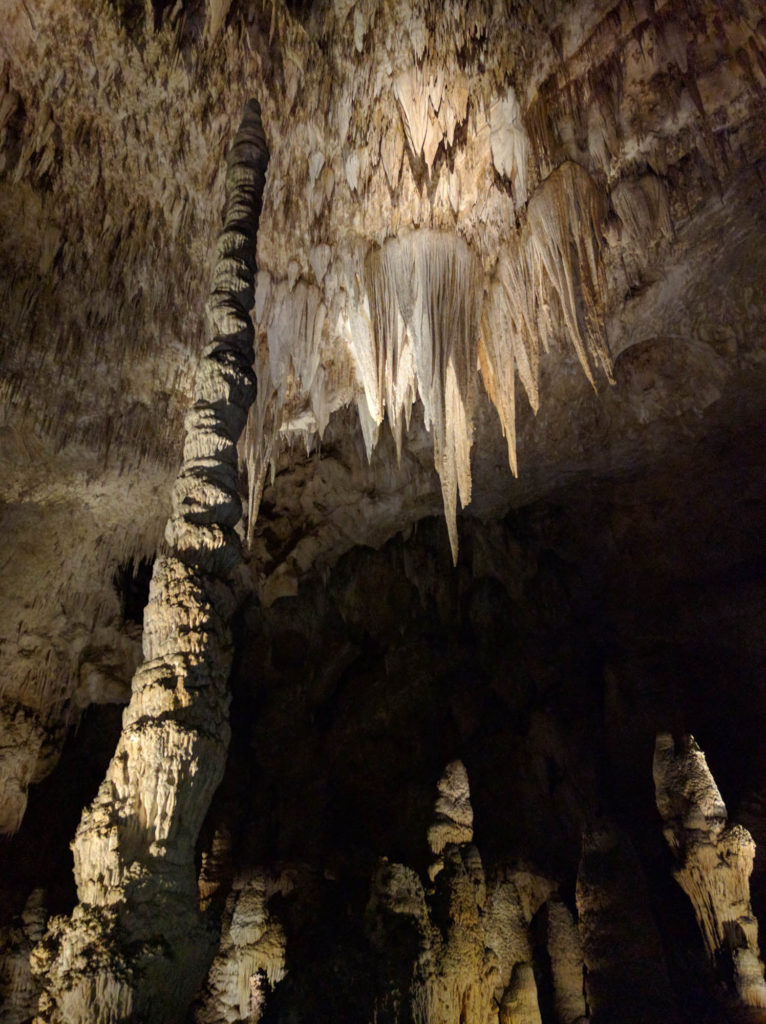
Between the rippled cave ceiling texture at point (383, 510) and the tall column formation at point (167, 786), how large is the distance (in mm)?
16

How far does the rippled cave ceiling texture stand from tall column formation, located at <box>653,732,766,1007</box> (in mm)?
31

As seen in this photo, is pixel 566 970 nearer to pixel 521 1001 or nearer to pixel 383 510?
pixel 521 1001

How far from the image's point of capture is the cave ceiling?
439cm

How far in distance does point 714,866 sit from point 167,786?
14.5 feet

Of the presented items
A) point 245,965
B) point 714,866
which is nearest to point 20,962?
point 245,965

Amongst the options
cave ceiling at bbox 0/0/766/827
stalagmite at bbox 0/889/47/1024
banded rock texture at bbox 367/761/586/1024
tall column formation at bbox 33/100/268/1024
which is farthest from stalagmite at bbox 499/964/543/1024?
stalagmite at bbox 0/889/47/1024

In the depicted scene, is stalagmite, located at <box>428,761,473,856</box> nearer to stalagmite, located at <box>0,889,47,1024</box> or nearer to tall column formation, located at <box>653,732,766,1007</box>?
tall column formation, located at <box>653,732,766,1007</box>

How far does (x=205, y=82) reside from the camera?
4586 millimetres

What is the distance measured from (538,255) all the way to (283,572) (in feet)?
20.2

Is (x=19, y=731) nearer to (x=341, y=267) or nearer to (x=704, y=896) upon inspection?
(x=341, y=267)

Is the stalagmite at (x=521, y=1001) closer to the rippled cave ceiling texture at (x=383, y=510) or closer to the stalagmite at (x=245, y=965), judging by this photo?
the rippled cave ceiling texture at (x=383, y=510)

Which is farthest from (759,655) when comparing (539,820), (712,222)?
(712,222)

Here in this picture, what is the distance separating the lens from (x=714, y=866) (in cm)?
502

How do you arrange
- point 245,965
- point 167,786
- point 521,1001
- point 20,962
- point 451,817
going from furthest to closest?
point 20,962 < point 451,817 < point 245,965 < point 521,1001 < point 167,786
